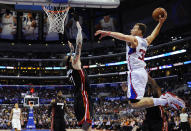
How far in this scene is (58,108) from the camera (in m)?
8.17

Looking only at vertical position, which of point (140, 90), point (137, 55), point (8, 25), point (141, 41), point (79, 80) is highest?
point (8, 25)

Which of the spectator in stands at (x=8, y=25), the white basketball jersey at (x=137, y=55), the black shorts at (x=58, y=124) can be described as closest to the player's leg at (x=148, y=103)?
the white basketball jersey at (x=137, y=55)

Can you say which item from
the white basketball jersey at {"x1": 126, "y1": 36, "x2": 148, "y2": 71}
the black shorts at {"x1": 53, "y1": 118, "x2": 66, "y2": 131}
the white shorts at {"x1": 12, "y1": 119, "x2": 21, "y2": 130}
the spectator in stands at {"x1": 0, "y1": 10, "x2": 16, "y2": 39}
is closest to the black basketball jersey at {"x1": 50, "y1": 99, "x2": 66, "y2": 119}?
the black shorts at {"x1": 53, "y1": 118, "x2": 66, "y2": 131}

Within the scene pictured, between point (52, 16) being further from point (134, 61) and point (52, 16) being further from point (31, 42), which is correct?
point (31, 42)

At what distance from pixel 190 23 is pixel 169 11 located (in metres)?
3.80

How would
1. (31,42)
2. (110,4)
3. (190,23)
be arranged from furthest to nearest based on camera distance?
(31,42), (190,23), (110,4)

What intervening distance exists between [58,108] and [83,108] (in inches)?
143

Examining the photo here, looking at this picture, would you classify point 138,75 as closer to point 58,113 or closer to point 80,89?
point 80,89

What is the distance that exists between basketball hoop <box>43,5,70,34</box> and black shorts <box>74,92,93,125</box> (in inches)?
341

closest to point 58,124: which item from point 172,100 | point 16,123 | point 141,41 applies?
point 16,123

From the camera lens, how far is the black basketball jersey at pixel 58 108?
810 cm

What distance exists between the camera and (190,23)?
33500mm

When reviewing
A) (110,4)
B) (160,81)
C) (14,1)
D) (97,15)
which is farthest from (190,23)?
(14,1)

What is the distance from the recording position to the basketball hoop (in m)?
12.8
